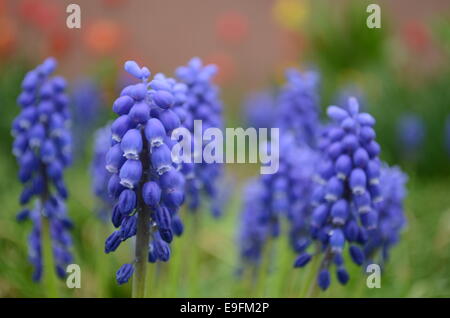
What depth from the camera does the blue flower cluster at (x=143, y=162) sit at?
225 centimetres

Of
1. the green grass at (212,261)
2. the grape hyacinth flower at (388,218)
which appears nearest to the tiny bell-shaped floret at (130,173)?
the green grass at (212,261)

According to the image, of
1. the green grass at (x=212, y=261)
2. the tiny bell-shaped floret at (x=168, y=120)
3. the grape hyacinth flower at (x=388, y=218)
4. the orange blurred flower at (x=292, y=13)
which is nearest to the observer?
the tiny bell-shaped floret at (x=168, y=120)

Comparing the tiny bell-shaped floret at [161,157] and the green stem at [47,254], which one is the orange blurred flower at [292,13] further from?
the tiny bell-shaped floret at [161,157]

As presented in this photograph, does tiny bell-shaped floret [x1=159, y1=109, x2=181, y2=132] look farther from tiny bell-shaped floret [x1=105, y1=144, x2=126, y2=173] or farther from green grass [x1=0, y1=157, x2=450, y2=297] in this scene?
green grass [x1=0, y1=157, x2=450, y2=297]

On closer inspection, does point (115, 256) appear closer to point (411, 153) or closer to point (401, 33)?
point (411, 153)

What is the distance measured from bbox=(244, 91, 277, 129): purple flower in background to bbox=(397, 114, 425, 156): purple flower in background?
1.19 meters

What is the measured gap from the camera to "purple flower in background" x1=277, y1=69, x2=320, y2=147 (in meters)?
3.82

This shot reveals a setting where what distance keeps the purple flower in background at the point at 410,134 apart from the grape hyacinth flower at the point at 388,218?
2.41 metres

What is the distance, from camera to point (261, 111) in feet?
22.0

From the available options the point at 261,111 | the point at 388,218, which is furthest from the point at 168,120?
the point at 261,111

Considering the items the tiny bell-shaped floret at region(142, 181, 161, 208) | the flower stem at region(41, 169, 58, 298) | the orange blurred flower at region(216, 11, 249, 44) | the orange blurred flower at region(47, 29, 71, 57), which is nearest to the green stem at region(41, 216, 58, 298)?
the flower stem at region(41, 169, 58, 298)

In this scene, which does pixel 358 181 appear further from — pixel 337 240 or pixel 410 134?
pixel 410 134

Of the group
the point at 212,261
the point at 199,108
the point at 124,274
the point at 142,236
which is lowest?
the point at 212,261

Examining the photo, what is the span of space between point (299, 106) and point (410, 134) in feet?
7.01
